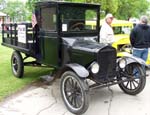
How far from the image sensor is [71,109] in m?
6.09

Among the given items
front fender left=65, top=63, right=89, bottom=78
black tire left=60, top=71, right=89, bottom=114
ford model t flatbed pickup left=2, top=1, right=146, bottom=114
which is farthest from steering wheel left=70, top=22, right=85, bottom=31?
black tire left=60, top=71, right=89, bottom=114

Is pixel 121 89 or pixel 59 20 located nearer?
pixel 59 20

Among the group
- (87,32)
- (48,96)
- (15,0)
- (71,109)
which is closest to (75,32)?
(87,32)

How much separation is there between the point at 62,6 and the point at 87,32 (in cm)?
99

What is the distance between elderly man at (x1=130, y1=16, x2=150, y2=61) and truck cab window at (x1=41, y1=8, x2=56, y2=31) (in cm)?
240

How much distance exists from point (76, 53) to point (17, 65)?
111 inches

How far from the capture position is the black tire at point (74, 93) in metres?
5.80

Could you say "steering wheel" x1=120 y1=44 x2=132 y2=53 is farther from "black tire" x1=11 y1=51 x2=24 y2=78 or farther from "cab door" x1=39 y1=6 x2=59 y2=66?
"cab door" x1=39 y1=6 x2=59 y2=66

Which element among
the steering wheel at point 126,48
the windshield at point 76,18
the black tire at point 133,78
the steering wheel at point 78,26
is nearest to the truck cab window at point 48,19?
the windshield at point 76,18

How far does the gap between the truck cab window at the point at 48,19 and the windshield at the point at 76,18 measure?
8.7 inches

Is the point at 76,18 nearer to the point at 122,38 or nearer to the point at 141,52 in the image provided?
the point at 141,52

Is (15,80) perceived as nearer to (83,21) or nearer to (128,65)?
(83,21)

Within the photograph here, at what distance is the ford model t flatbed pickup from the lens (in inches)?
245

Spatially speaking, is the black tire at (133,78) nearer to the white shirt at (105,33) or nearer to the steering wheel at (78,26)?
the white shirt at (105,33)
